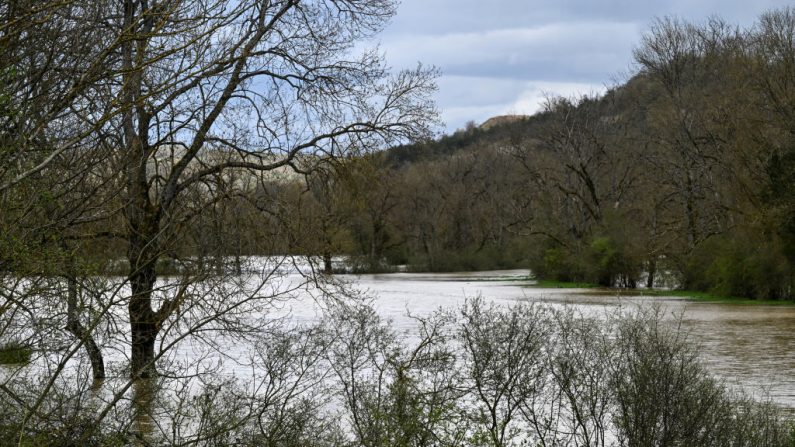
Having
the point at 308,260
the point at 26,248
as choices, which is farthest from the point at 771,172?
the point at 26,248

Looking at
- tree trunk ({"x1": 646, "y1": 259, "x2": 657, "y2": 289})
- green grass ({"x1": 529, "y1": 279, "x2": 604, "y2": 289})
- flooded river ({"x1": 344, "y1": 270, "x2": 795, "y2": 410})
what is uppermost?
tree trunk ({"x1": 646, "y1": 259, "x2": 657, "y2": 289})

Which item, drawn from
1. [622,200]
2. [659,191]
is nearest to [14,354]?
[659,191]

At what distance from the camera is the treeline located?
37.0 m

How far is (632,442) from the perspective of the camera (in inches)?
451

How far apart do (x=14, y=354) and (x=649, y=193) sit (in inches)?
1983

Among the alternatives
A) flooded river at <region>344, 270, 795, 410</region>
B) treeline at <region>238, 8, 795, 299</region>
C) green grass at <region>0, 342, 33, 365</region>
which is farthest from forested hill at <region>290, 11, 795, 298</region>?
green grass at <region>0, 342, 33, 365</region>

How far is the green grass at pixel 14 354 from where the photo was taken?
311 inches

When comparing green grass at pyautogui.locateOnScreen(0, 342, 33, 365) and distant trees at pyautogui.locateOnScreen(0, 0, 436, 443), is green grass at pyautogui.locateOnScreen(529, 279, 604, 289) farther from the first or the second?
green grass at pyautogui.locateOnScreen(0, 342, 33, 365)

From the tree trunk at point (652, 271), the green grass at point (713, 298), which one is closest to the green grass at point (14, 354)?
the green grass at point (713, 298)

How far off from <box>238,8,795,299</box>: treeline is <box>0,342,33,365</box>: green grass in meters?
8.11

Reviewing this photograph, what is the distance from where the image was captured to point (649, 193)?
5553 cm

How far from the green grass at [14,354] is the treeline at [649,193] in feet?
26.6

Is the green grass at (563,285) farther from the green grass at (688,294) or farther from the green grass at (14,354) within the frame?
the green grass at (14,354)

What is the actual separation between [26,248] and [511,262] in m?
81.4
